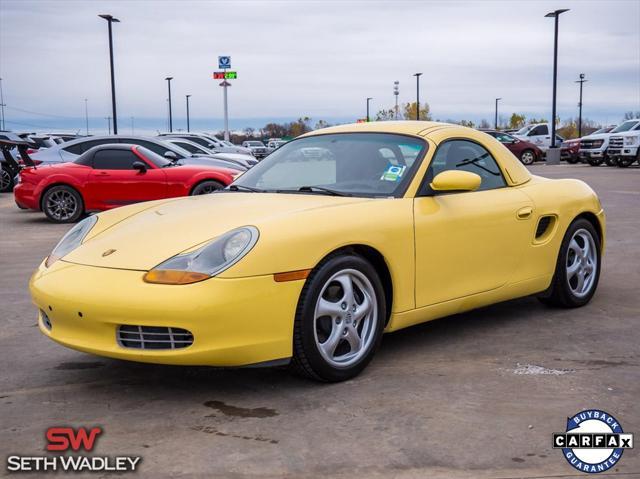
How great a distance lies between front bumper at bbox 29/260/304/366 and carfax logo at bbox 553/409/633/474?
135 centimetres

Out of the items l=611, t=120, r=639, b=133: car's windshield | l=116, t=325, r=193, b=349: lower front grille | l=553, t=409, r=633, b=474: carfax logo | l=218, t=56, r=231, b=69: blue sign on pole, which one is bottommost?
l=553, t=409, r=633, b=474: carfax logo

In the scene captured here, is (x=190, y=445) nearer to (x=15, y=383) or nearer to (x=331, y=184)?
(x=15, y=383)

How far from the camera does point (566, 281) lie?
575 centimetres

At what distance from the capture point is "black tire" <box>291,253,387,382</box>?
392cm

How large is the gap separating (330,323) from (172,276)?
88cm

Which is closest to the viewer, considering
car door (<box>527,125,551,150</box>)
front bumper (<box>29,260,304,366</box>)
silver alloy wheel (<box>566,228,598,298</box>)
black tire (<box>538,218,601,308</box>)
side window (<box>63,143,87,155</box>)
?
front bumper (<box>29,260,304,366</box>)

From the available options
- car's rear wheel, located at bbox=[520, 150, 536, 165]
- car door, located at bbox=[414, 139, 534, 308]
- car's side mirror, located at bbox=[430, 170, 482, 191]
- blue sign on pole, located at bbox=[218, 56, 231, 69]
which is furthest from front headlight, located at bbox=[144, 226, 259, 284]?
blue sign on pole, located at bbox=[218, 56, 231, 69]

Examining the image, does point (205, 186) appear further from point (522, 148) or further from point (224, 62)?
point (224, 62)

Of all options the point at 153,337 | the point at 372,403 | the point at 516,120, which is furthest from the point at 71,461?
the point at 516,120

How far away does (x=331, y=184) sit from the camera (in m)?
4.80

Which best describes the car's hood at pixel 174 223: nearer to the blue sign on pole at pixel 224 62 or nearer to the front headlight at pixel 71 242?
the front headlight at pixel 71 242

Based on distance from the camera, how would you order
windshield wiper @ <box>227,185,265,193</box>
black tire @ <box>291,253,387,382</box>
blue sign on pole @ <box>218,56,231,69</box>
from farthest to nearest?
blue sign on pole @ <box>218,56,231,69</box> → windshield wiper @ <box>227,185,265,193</box> → black tire @ <box>291,253,387,382</box>

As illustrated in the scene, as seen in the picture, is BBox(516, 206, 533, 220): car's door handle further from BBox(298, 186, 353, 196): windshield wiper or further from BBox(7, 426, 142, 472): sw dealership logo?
BBox(7, 426, 142, 472): sw dealership logo

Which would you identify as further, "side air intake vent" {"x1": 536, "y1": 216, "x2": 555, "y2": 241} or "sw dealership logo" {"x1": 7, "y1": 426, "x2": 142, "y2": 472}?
"side air intake vent" {"x1": 536, "y1": 216, "x2": 555, "y2": 241}
